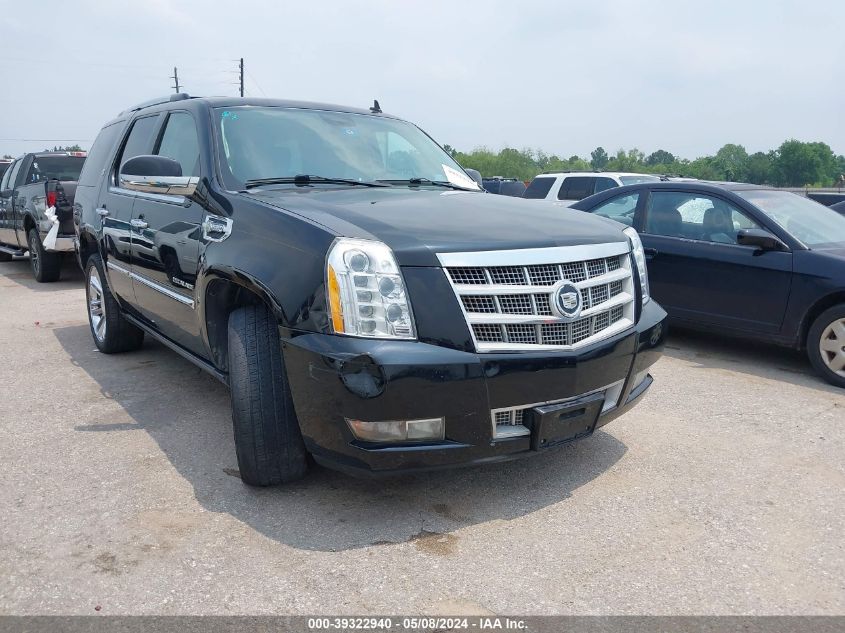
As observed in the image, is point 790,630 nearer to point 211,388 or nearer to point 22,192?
point 211,388

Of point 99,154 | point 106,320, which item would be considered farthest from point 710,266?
point 99,154

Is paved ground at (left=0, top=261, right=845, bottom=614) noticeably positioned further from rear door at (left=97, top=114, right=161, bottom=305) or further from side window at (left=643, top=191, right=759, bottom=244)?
side window at (left=643, top=191, right=759, bottom=244)

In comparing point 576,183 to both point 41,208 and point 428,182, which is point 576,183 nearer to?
point 41,208

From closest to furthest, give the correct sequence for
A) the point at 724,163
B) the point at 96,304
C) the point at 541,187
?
the point at 96,304 < the point at 541,187 < the point at 724,163

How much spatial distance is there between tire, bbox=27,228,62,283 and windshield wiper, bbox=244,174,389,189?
26.0ft

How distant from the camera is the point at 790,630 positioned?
7.98ft

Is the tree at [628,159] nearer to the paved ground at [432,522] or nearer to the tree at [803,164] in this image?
the tree at [803,164]

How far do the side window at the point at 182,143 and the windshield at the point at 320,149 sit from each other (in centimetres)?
20

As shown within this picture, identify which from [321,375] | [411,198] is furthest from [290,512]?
[411,198]

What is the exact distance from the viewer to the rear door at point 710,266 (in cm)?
586

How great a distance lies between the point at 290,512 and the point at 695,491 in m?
1.91

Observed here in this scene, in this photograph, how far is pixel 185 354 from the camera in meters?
4.36

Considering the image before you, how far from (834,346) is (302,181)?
4114 mm

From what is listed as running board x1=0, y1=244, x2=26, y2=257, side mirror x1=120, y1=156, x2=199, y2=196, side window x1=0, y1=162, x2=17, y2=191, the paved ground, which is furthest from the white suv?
side mirror x1=120, y1=156, x2=199, y2=196
